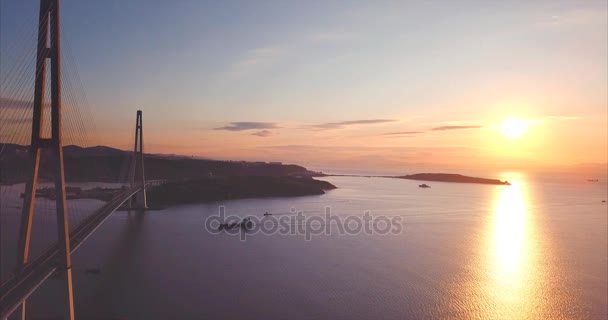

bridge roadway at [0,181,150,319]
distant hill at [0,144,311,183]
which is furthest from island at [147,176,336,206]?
bridge roadway at [0,181,150,319]

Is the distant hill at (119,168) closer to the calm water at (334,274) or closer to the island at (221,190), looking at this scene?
the island at (221,190)

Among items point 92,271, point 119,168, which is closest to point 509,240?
point 92,271

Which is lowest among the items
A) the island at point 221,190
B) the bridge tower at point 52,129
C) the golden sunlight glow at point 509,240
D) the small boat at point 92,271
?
the golden sunlight glow at point 509,240

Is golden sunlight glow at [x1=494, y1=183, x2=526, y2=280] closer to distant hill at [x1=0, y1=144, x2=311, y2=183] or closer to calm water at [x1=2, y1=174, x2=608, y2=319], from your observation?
calm water at [x1=2, y1=174, x2=608, y2=319]

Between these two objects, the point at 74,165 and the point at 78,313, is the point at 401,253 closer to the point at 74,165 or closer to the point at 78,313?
the point at 78,313

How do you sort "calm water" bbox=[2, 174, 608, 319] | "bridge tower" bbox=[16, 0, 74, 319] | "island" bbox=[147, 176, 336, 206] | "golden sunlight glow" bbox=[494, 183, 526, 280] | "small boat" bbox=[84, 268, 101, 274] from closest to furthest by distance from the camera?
1. "bridge tower" bbox=[16, 0, 74, 319]
2. "calm water" bbox=[2, 174, 608, 319]
3. "small boat" bbox=[84, 268, 101, 274]
4. "golden sunlight glow" bbox=[494, 183, 526, 280]
5. "island" bbox=[147, 176, 336, 206]

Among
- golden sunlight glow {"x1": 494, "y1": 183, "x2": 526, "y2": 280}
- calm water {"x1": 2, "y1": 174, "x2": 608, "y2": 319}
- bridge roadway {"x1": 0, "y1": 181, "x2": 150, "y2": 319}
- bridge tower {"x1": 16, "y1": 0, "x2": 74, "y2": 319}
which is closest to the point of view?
bridge roadway {"x1": 0, "y1": 181, "x2": 150, "y2": 319}

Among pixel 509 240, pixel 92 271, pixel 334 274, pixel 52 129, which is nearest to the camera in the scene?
pixel 52 129

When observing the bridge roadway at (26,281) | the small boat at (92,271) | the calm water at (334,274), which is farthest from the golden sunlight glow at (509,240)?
the bridge roadway at (26,281)

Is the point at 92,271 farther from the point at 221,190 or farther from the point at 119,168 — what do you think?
the point at 119,168
